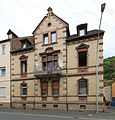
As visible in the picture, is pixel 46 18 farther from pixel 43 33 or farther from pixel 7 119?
pixel 7 119

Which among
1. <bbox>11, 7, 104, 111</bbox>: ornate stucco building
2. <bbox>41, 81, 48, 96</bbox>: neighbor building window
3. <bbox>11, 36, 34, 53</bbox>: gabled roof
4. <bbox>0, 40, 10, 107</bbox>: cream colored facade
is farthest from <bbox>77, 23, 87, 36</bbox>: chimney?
<bbox>0, 40, 10, 107</bbox>: cream colored facade

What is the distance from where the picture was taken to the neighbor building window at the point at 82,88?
3278 centimetres

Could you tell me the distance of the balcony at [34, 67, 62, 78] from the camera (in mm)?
34406

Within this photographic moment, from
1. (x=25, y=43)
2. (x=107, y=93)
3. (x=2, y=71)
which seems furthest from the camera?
(x=107, y=93)

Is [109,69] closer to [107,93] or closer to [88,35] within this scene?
[107,93]

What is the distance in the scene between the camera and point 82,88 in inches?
1304

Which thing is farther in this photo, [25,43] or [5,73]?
[5,73]

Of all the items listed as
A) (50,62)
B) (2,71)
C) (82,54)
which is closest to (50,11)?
(50,62)

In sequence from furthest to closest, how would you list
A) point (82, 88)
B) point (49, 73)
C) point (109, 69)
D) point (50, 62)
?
point (109, 69) < point (50, 62) < point (49, 73) < point (82, 88)

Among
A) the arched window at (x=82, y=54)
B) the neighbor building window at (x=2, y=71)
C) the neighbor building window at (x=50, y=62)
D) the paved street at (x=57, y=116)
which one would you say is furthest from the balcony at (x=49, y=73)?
the neighbor building window at (x=2, y=71)

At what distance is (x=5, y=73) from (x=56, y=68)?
1138cm

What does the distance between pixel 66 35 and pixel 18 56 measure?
952cm

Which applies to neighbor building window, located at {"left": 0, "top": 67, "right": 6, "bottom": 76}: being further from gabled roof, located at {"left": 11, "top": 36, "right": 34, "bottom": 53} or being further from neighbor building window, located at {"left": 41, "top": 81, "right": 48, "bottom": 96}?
neighbor building window, located at {"left": 41, "top": 81, "right": 48, "bottom": 96}

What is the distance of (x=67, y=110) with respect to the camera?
33.7 m
